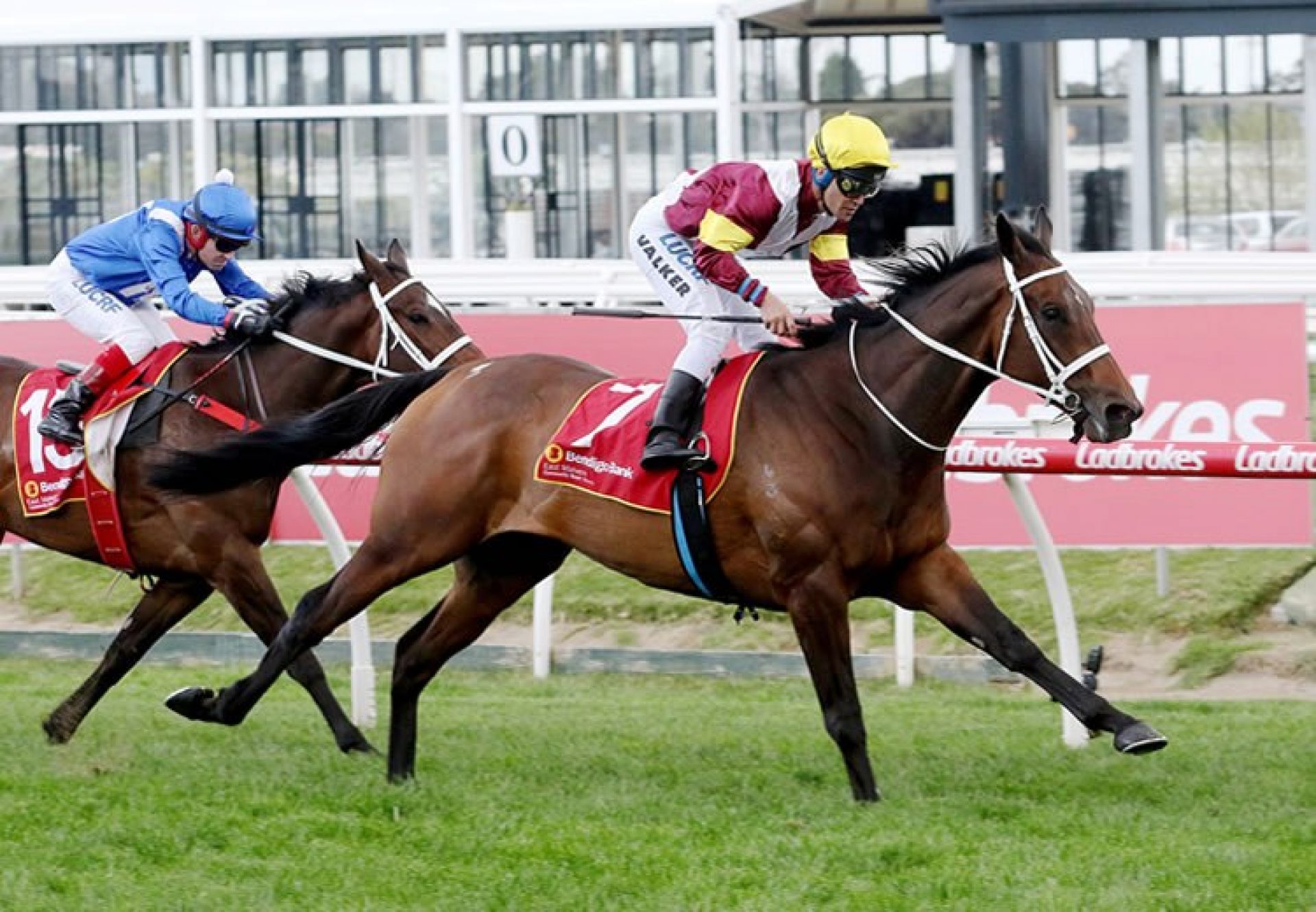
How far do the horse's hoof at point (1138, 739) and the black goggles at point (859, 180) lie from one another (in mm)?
1519

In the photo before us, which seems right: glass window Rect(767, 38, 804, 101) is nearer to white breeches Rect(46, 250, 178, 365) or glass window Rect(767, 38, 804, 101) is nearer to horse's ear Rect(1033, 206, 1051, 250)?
white breeches Rect(46, 250, 178, 365)

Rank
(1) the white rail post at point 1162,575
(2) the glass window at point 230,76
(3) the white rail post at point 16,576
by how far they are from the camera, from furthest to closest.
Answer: (2) the glass window at point 230,76
(3) the white rail post at point 16,576
(1) the white rail post at point 1162,575

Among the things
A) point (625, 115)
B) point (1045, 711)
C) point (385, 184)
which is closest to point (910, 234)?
point (625, 115)

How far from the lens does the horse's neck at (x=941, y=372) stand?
5980mm

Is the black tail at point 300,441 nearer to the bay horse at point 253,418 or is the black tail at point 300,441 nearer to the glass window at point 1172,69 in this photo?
the bay horse at point 253,418

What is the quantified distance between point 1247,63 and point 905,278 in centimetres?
1358

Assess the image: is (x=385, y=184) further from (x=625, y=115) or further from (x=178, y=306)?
(x=178, y=306)

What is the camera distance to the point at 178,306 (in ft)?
23.2

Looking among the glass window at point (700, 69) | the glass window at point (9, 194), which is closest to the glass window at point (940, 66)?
the glass window at point (700, 69)

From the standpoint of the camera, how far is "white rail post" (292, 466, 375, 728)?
25.5ft

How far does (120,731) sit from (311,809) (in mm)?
1797

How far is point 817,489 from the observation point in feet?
19.7

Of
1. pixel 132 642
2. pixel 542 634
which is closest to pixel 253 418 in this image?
pixel 132 642

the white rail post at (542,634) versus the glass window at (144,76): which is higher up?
the glass window at (144,76)
